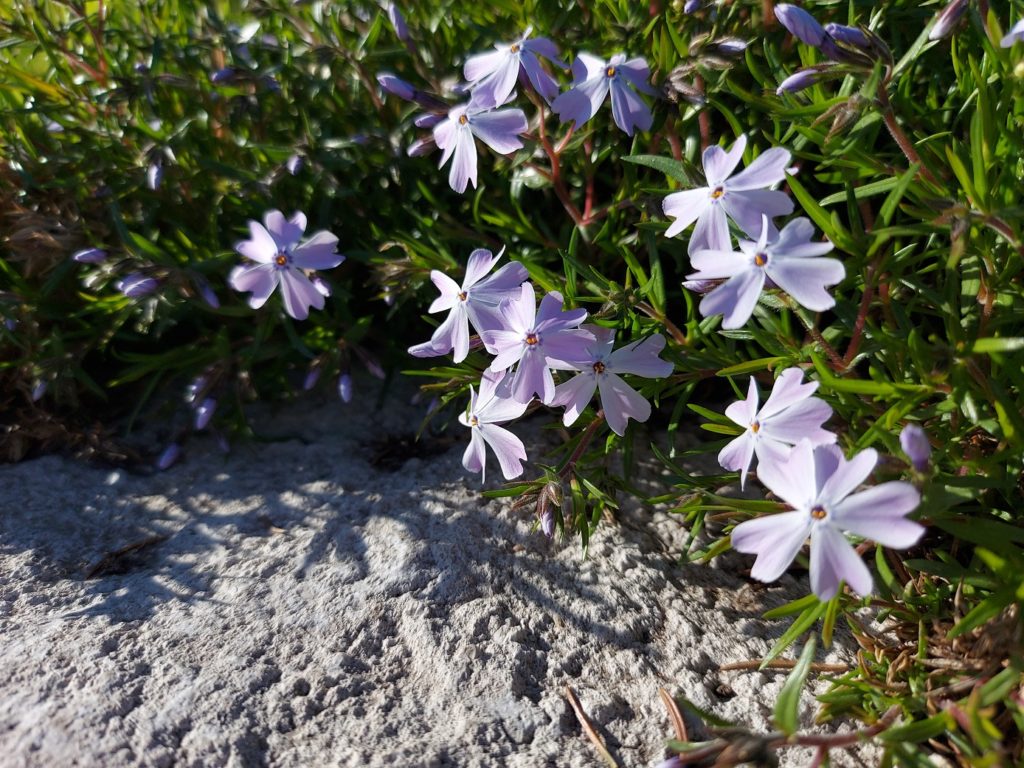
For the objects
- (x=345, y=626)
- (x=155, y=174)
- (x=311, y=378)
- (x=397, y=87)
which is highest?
(x=397, y=87)

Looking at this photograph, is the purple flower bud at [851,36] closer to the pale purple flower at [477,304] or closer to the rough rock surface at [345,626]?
the pale purple flower at [477,304]

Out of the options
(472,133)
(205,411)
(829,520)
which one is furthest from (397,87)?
(829,520)

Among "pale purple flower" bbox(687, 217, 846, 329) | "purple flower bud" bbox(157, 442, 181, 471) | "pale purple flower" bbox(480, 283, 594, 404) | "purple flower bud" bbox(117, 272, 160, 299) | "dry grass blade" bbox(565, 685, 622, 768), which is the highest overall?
"pale purple flower" bbox(687, 217, 846, 329)

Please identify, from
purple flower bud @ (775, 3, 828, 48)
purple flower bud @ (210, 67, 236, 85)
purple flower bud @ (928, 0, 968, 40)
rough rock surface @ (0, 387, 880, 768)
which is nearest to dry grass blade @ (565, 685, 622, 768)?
rough rock surface @ (0, 387, 880, 768)

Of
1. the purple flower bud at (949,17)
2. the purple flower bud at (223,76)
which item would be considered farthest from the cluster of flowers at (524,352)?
the purple flower bud at (223,76)

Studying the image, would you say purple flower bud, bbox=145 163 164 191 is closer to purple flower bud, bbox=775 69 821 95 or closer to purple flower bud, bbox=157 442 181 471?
purple flower bud, bbox=157 442 181 471

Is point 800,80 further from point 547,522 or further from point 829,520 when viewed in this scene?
point 547,522
